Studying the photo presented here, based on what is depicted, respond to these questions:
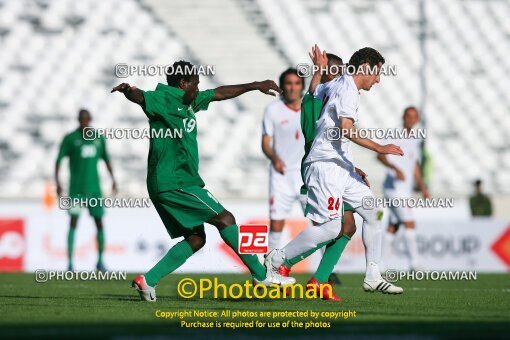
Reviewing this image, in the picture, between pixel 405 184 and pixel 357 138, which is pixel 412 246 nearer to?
pixel 405 184

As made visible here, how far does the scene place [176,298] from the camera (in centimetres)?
954

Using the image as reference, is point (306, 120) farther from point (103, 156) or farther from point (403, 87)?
point (403, 87)

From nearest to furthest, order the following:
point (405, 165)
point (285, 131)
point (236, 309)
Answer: point (236, 309) < point (285, 131) < point (405, 165)

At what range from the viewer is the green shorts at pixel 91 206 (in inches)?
573

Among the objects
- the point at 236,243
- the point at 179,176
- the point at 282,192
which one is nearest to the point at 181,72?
the point at 179,176

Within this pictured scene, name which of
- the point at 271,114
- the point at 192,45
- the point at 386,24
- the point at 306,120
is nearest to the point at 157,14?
the point at 192,45

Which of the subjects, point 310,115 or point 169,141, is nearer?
point 169,141

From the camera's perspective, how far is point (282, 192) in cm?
1268

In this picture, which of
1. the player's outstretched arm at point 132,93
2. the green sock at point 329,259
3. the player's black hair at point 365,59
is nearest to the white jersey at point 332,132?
the player's black hair at point 365,59

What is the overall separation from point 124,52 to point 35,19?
1997 millimetres

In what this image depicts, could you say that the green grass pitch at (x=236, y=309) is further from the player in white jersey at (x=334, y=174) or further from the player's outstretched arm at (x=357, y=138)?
the player's outstretched arm at (x=357, y=138)

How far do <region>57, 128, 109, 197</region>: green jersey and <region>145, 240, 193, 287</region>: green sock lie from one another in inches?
258

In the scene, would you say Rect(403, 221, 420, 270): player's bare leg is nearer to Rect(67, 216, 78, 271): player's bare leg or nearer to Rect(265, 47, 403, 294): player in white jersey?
Rect(67, 216, 78, 271): player's bare leg

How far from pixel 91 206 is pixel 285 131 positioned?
140 inches
